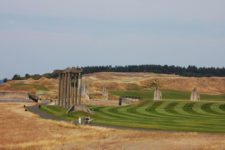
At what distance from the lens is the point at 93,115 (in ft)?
191

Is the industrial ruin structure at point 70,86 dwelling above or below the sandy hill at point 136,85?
above

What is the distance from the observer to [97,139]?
37.8 m

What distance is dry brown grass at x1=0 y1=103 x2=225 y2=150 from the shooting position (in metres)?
33.7

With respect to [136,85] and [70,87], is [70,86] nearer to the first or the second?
[70,87]

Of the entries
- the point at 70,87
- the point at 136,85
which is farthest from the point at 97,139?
the point at 136,85

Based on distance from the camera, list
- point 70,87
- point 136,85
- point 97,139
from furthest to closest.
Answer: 1. point 136,85
2. point 70,87
3. point 97,139

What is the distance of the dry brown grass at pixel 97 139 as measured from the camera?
110 ft

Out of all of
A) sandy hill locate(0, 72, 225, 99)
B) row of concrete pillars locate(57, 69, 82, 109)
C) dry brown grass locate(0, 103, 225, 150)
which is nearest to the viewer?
dry brown grass locate(0, 103, 225, 150)

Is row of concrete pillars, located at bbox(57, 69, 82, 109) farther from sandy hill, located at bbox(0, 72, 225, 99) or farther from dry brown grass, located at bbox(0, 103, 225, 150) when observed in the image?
sandy hill, located at bbox(0, 72, 225, 99)

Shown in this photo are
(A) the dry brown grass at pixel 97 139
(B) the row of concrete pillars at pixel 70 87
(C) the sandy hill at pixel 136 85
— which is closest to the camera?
(A) the dry brown grass at pixel 97 139

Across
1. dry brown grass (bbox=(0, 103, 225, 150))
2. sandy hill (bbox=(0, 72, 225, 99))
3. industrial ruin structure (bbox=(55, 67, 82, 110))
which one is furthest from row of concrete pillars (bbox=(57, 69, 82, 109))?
sandy hill (bbox=(0, 72, 225, 99))

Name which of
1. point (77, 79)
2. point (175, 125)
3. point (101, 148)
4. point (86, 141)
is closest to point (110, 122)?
point (175, 125)

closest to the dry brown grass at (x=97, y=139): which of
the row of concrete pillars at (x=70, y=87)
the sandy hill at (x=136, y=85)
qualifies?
the row of concrete pillars at (x=70, y=87)

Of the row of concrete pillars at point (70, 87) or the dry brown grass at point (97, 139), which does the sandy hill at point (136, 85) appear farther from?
the dry brown grass at point (97, 139)
